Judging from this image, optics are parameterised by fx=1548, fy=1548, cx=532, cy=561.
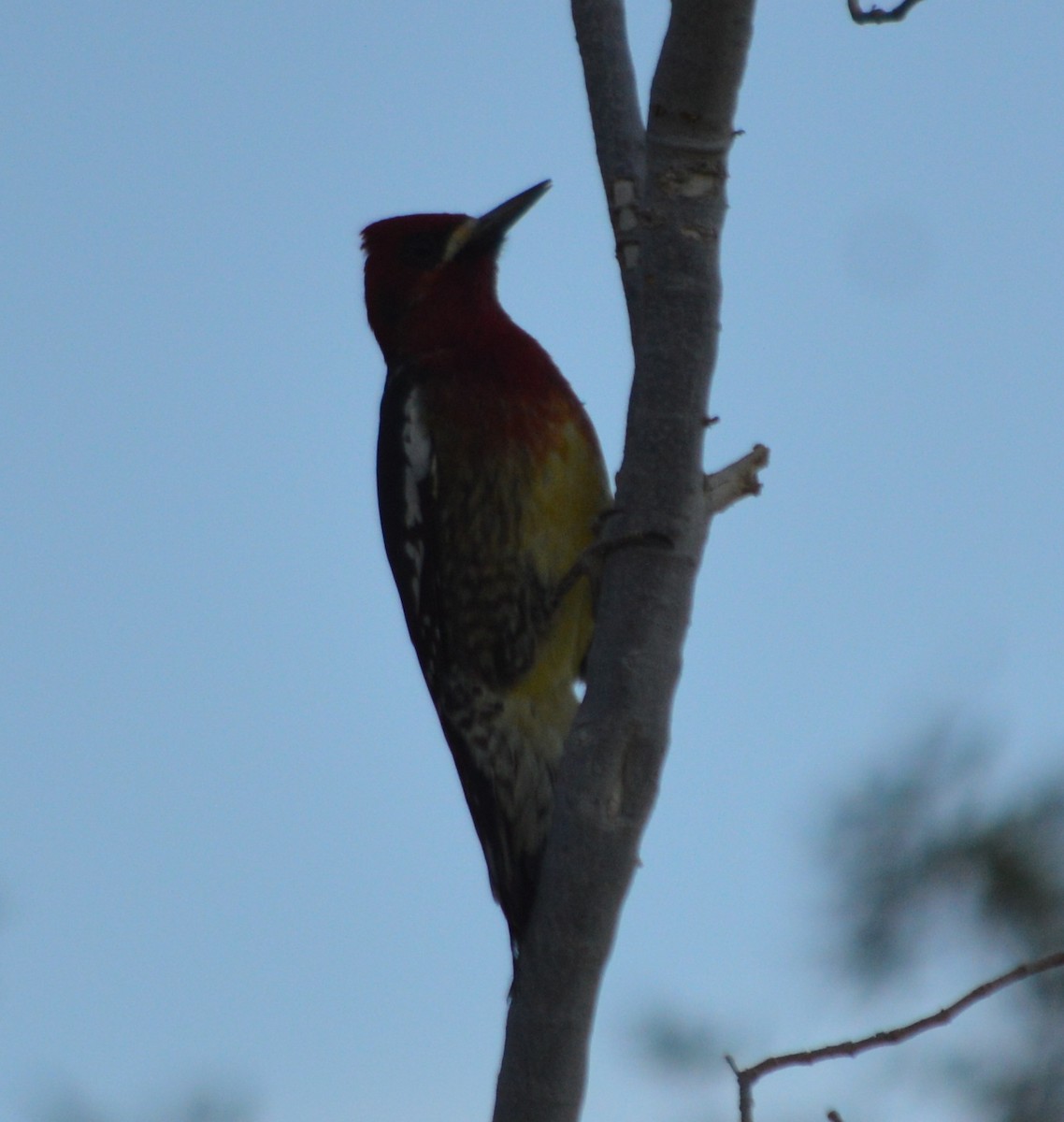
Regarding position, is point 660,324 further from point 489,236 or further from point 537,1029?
point 489,236

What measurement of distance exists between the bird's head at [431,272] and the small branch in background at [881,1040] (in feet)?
8.39

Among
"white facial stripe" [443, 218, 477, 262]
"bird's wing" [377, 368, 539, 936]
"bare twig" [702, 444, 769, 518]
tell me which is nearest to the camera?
"bare twig" [702, 444, 769, 518]

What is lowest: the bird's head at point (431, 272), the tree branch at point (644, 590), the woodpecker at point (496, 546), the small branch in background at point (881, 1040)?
the small branch in background at point (881, 1040)

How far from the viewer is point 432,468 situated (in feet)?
13.4

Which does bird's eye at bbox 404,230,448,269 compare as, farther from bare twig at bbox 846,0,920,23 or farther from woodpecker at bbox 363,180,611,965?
bare twig at bbox 846,0,920,23

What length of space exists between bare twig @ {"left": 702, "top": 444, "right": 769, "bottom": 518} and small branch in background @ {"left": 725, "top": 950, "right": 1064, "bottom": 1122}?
3.49 ft

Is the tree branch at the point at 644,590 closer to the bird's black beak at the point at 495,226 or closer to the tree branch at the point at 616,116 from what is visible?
the tree branch at the point at 616,116

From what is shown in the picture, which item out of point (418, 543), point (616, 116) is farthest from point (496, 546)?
point (616, 116)

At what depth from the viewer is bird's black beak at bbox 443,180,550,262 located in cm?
461

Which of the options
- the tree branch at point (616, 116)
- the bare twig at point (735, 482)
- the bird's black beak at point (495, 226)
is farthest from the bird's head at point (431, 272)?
the bare twig at point (735, 482)

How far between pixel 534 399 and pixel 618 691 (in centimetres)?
159

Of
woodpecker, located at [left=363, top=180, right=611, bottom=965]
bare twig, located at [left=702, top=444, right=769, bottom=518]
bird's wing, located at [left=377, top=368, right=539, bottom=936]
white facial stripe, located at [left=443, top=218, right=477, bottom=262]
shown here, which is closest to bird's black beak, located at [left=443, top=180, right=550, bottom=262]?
white facial stripe, located at [left=443, top=218, right=477, bottom=262]

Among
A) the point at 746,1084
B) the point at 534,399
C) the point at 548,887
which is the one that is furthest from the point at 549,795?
the point at 746,1084

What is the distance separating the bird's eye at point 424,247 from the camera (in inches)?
183
